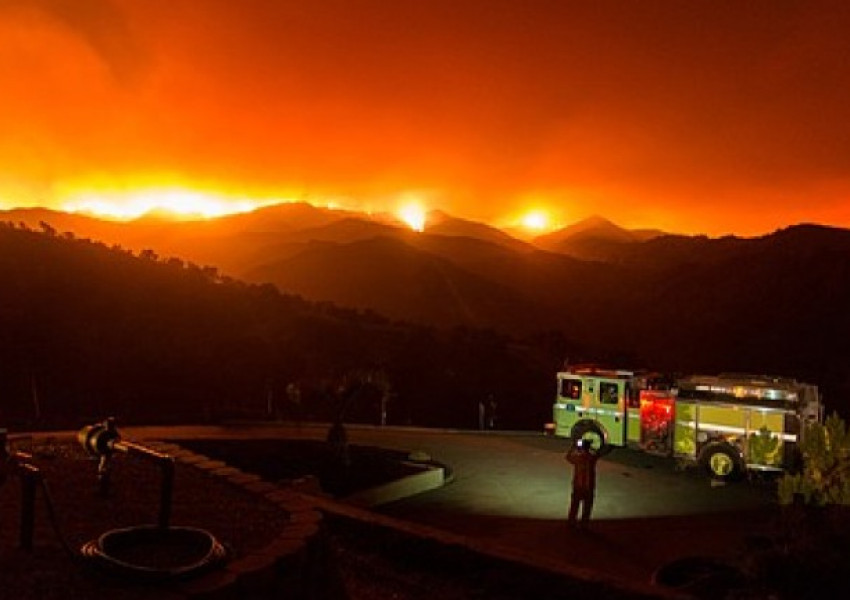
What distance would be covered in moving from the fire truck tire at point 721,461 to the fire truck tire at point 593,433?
10.0ft

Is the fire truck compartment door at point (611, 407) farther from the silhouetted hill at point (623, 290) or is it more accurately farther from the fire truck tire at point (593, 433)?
the silhouetted hill at point (623, 290)

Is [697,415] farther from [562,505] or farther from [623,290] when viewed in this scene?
[623,290]

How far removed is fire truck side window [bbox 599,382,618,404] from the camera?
22.6 m

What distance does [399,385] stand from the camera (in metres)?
38.5

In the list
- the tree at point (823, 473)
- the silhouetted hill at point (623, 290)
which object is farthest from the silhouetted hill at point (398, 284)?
the tree at point (823, 473)

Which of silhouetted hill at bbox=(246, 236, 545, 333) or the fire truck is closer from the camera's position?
the fire truck

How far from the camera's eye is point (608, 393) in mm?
22703

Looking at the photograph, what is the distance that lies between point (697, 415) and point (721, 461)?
4.09 feet

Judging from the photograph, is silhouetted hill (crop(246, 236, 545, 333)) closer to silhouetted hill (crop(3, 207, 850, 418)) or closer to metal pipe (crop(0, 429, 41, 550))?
silhouetted hill (crop(3, 207, 850, 418))

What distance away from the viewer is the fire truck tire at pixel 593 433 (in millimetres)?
22453

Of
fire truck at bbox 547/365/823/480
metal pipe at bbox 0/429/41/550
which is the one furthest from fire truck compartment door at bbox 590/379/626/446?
metal pipe at bbox 0/429/41/550

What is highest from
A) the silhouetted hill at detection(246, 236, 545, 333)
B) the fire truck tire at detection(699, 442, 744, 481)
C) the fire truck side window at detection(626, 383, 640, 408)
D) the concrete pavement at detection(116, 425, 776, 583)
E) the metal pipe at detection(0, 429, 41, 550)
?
the silhouetted hill at detection(246, 236, 545, 333)

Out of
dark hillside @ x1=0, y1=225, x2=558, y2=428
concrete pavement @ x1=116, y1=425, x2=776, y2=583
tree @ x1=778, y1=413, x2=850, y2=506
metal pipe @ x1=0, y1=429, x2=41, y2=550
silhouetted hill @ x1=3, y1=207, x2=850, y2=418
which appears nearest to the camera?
metal pipe @ x1=0, y1=429, x2=41, y2=550

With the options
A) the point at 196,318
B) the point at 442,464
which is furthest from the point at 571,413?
the point at 196,318
